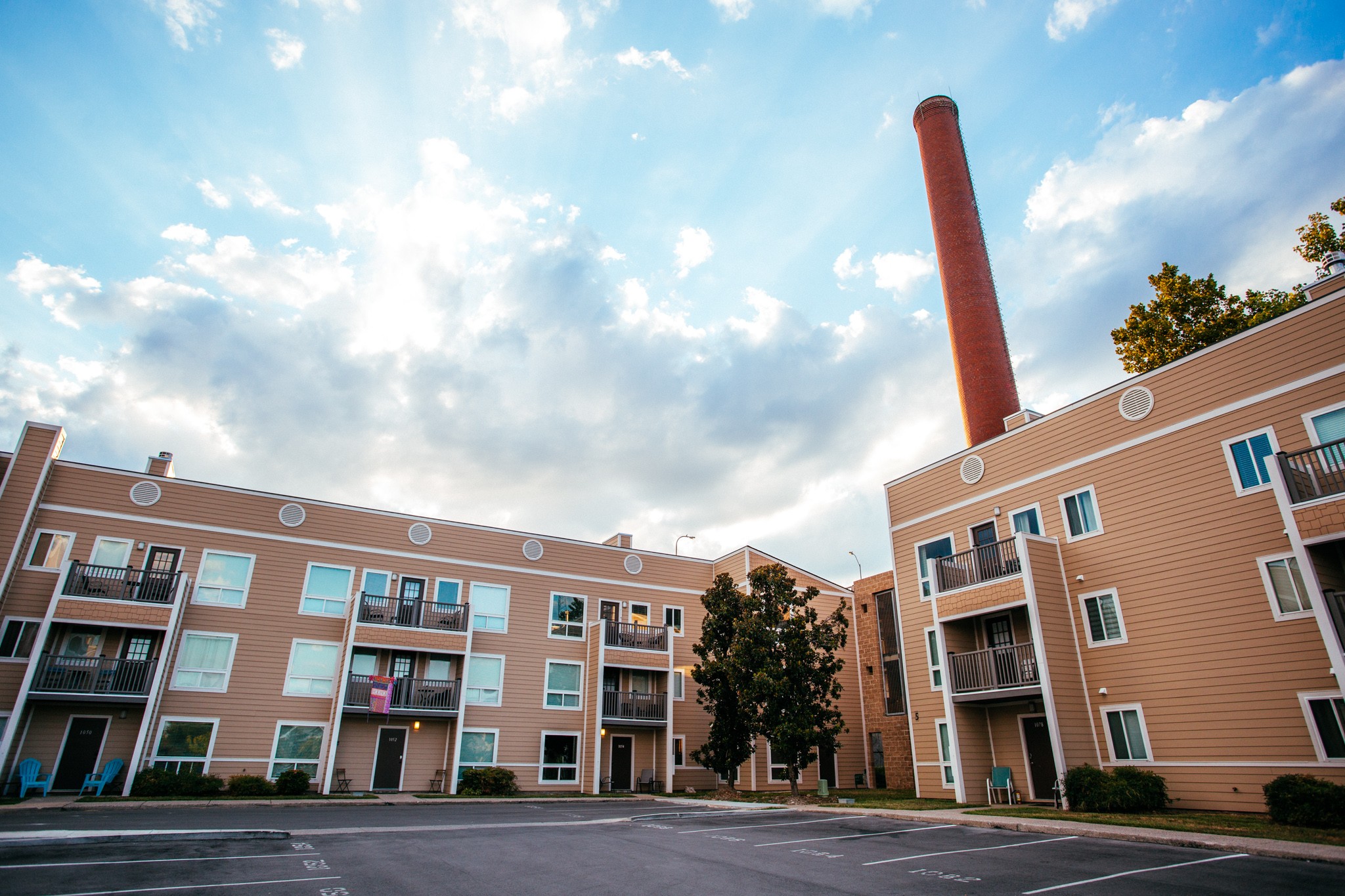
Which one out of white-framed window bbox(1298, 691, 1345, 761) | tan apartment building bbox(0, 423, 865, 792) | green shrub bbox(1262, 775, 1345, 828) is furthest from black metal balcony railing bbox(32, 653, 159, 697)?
white-framed window bbox(1298, 691, 1345, 761)

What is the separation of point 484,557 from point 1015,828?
20.5m

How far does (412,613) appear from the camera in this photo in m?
25.3

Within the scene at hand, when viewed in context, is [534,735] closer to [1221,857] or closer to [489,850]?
[489,850]

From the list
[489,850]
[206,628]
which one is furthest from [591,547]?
[489,850]

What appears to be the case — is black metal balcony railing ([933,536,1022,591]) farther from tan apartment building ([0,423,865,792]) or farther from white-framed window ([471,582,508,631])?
white-framed window ([471,582,508,631])

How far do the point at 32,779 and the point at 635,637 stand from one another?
1877 cm

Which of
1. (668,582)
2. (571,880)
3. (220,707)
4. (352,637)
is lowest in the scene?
(571,880)

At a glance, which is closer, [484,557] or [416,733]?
[416,733]

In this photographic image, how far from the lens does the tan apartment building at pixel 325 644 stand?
20562 mm

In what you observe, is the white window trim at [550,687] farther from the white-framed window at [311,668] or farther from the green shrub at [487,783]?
the white-framed window at [311,668]

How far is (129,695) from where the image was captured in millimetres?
20156

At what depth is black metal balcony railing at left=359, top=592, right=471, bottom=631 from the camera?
24.6 m

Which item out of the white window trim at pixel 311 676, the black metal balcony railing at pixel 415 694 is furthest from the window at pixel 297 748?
the black metal balcony railing at pixel 415 694

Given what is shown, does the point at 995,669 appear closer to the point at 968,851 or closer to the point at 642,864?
the point at 968,851
